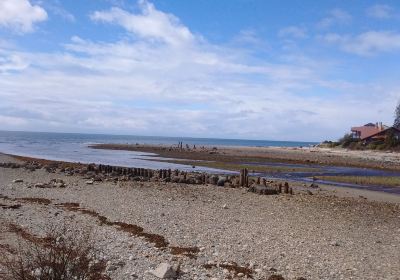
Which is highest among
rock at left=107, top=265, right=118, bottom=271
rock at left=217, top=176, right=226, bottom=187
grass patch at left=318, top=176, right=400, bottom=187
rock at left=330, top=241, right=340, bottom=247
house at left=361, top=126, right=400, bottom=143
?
house at left=361, top=126, right=400, bottom=143

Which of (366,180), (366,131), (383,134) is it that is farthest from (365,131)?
(366,180)

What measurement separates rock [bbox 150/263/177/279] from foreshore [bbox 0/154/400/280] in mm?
222

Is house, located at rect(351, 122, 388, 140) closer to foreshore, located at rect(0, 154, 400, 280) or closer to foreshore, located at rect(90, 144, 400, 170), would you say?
foreshore, located at rect(90, 144, 400, 170)

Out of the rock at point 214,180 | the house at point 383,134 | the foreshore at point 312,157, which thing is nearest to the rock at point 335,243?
the rock at point 214,180

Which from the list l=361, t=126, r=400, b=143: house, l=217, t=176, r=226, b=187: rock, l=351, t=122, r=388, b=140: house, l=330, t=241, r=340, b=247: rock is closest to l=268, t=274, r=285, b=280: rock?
l=330, t=241, r=340, b=247: rock

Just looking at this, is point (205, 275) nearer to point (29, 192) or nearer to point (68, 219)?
point (68, 219)

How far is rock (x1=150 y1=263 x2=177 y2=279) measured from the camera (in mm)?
10000

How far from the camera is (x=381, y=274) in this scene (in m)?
11.2

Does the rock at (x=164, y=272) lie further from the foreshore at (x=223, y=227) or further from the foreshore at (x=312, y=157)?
the foreshore at (x=312, y=157)

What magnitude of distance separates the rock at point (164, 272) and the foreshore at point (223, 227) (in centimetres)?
22

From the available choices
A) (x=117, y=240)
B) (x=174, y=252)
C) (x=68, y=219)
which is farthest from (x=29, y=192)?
(x=174, y=252)

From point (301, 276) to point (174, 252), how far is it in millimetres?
3452

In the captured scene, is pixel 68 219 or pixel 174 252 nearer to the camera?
pixel 174 252

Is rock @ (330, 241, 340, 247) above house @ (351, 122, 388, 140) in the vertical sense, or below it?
below
